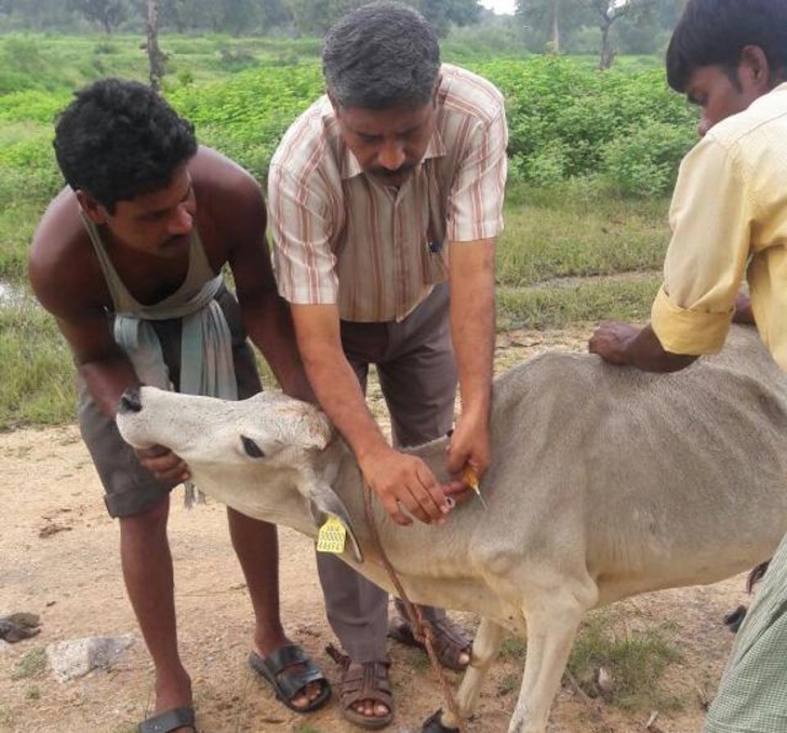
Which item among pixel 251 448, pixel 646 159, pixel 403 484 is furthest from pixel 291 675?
pixel 646 159

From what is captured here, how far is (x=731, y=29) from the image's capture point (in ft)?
7.55

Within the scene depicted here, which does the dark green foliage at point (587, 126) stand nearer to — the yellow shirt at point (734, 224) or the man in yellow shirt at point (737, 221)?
the man in yellow shirt at point (737, 221)

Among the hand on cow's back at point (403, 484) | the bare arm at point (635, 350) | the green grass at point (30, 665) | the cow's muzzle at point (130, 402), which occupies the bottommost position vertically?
the green grass at point (30, 665)

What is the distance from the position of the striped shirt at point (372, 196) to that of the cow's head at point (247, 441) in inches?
14.2

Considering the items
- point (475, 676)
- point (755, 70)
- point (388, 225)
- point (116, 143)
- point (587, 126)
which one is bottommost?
point (475, 676)

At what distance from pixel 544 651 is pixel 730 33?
1772 mm

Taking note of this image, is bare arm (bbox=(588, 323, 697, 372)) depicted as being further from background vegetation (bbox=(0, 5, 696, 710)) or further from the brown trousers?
background vegetation (bbox=(0, 5, 696, 710))

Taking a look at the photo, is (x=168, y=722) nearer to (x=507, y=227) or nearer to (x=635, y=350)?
(x=635, y=350)

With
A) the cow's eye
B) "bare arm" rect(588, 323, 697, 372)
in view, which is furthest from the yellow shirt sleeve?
the cow's eye

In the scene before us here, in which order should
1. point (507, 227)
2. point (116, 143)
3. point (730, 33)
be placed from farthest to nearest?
1. point (507, 227)
2. point (116, 143)
3. point (730, 33)

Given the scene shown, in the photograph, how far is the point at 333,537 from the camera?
3.05 m

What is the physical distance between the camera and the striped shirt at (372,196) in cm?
314

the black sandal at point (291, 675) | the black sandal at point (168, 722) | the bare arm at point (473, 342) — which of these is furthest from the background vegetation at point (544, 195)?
the bare arm at point (473, 342)

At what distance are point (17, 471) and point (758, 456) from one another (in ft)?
13.1
